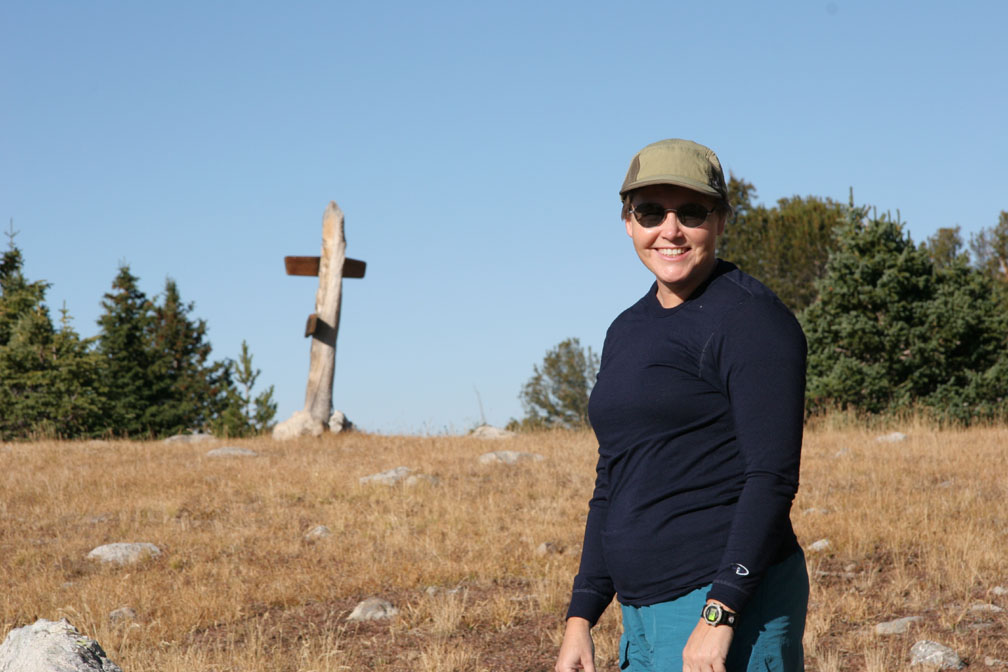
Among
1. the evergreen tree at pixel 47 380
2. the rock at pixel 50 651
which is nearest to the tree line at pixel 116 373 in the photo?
the evergreen tree at pixel 47 380

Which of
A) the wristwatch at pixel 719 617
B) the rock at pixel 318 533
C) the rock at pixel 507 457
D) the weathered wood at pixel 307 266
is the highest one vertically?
the weathered wood at pixel 307 266

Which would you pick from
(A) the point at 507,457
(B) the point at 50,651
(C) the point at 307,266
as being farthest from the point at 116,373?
(B) the point at 50,651

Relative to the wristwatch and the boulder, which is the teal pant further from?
the boulder

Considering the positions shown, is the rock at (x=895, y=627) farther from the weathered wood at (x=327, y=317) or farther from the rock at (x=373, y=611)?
the weathered wood at (x=327, y=317)

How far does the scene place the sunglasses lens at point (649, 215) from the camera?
2171 mm

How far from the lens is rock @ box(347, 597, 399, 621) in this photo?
5.85 metres

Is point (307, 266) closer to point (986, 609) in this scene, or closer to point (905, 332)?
point (905, 332)

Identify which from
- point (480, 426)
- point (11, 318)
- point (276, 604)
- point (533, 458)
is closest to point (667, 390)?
point (276, 604)

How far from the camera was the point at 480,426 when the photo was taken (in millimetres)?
16828

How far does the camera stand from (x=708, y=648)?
6.09 ft

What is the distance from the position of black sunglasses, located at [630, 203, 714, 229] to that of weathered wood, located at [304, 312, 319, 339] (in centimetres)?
1412

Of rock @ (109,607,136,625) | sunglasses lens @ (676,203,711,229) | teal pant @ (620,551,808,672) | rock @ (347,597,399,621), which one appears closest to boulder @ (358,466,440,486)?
rock @ (347,597,399,621)

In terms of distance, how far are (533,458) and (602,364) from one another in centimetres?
927

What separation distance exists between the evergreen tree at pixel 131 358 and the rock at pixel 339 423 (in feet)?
52.6
